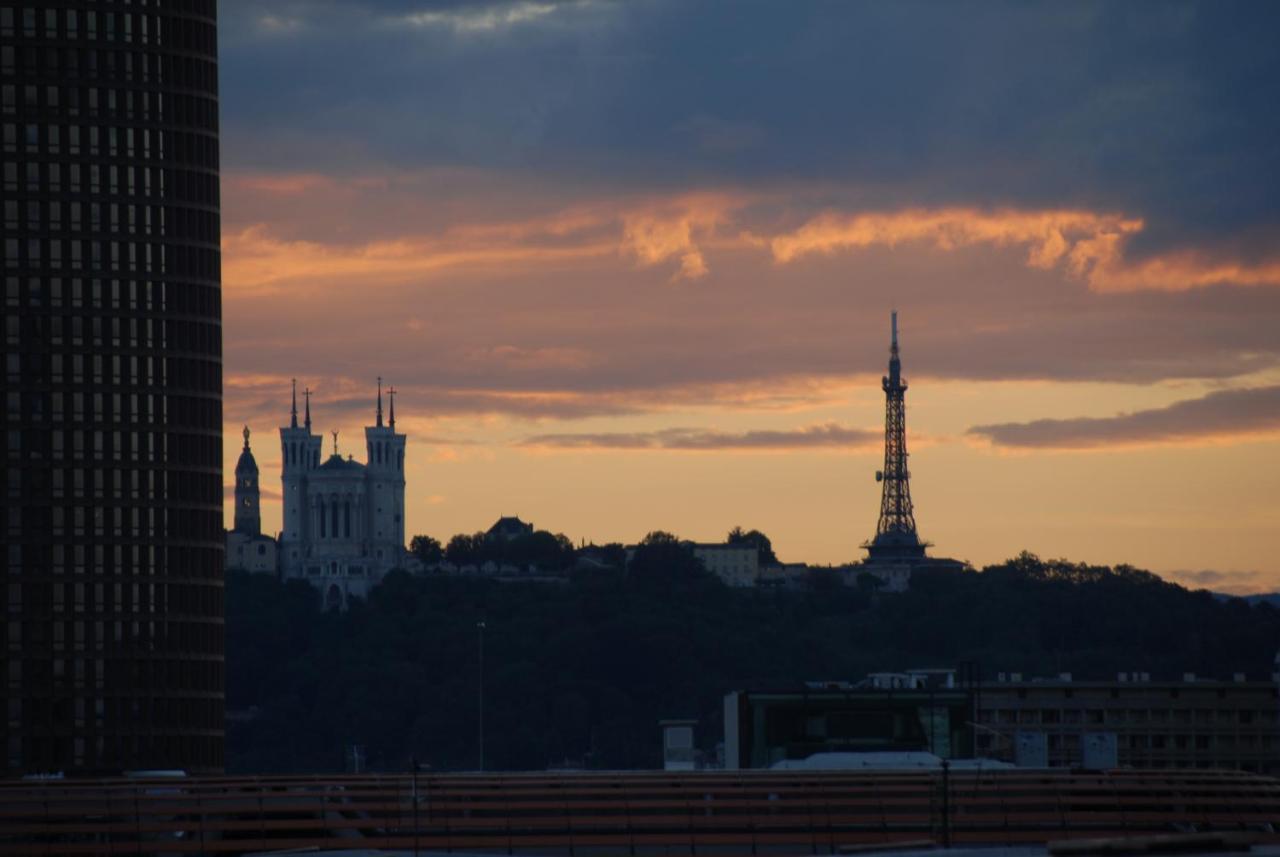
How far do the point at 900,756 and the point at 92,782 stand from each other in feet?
168

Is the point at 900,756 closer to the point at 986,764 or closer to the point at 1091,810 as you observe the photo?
the point at 986,764

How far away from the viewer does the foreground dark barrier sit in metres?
152

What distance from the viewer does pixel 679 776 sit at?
16600cm

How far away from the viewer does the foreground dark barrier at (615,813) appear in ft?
500

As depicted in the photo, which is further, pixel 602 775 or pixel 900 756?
pixel 900 756

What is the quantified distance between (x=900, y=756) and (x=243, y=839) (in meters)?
53.2

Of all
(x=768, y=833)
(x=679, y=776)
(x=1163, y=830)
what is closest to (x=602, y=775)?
(x=679, y=776)

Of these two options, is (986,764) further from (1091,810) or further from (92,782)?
(92,782)

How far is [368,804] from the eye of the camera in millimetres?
155125

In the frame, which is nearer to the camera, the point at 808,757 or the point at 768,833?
the point at 768,833

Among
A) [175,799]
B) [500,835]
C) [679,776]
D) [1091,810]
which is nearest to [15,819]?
[175,799]

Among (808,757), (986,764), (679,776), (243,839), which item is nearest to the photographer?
(243,839)

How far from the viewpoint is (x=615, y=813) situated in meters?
158

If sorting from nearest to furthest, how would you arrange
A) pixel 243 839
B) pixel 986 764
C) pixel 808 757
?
pixel 243 839 → pixel 986 764 → pixel 808 757
